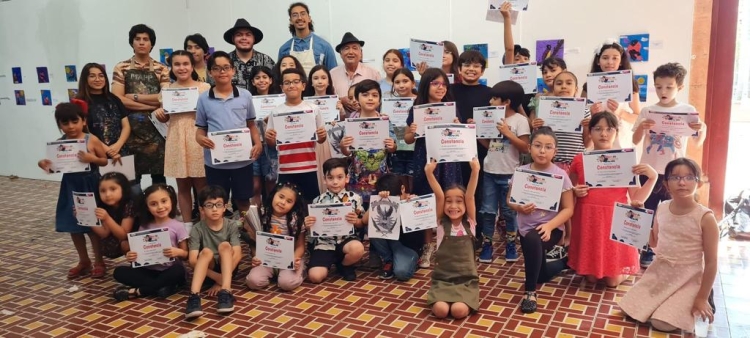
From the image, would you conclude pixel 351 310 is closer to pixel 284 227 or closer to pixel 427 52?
pixel 284 227

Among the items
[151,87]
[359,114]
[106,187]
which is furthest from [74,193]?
[359,114]

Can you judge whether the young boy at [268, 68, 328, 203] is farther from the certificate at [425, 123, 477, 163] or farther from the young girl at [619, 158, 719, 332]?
the young girl at [619, 158, 719, 332]

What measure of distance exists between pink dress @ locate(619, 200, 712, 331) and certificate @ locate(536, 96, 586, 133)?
2.85 ft

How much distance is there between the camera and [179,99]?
174 inches

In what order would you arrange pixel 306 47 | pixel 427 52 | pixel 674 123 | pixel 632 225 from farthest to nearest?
pixel 306 47, pixel 427 52, pixel 674 123, pixel 632 225

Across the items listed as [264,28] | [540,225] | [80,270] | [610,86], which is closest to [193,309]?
[80,270]

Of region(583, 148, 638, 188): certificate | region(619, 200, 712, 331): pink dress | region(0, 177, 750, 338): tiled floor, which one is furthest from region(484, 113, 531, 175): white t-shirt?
region(619, 200, 712, 331): pink dress

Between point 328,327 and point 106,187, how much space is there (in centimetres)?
193

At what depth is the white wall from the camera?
5.24 meters

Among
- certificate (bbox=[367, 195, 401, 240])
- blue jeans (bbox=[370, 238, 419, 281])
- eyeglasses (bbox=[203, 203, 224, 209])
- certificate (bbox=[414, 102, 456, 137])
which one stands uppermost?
certificate (bbox=[414, 102, 456, 137])

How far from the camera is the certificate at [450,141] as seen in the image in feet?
12.3

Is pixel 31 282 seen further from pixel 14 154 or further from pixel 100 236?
pixel 14 154

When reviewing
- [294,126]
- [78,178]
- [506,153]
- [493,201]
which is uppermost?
[294,126]

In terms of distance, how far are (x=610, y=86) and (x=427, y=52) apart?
4.74 feet
